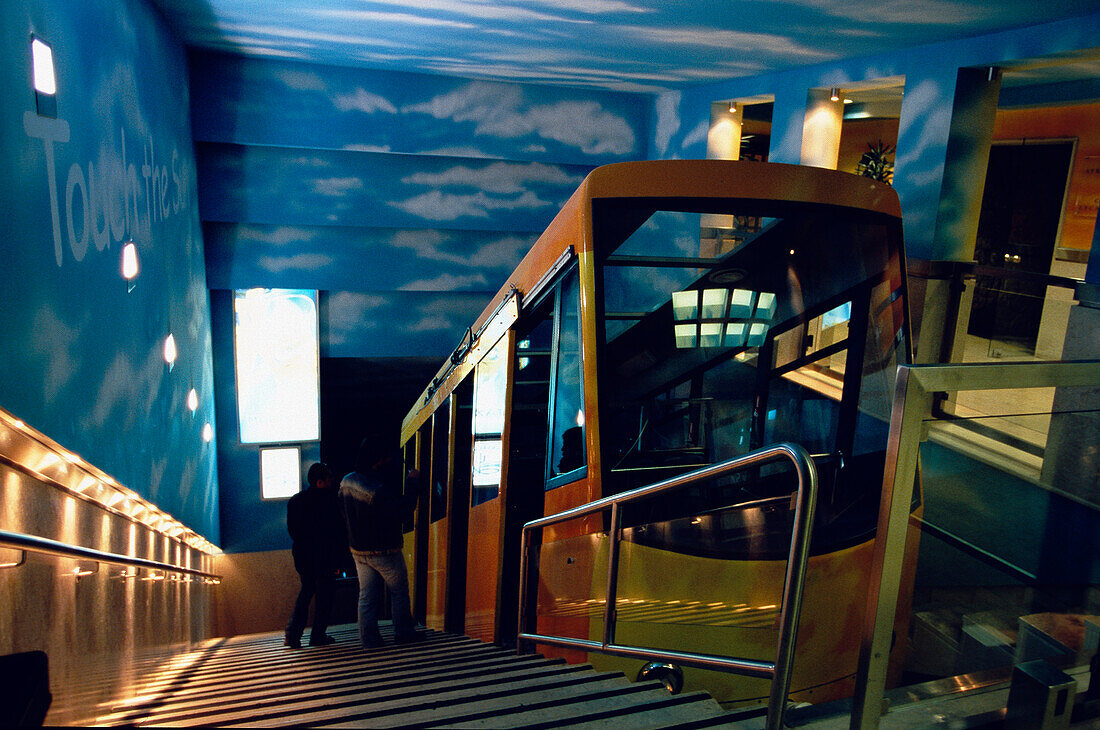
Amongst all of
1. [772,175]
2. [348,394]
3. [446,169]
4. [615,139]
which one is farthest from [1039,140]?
[348,394]

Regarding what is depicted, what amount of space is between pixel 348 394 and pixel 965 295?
7997 mm

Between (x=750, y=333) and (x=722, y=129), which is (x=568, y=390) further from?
(x=722, y=129)

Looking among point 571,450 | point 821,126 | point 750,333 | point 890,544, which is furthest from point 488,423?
point 821,126

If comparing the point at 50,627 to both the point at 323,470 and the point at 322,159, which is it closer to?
the point at 323,470

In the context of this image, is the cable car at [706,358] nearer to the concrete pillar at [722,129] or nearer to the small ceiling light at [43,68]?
the small ceiling light at [43,68]

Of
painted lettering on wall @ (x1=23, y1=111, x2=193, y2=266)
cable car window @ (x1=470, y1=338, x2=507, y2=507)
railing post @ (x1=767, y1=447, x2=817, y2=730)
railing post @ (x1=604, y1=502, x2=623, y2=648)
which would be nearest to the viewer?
railing post @ (x1=767, y1=447, x2=817, y2=730)

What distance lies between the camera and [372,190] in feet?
31.1

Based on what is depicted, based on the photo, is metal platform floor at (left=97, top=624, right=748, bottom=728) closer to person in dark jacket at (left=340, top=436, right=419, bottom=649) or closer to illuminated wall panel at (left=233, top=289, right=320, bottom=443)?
person in dark jacket at (left=340, top=436, right=419, bottom=649)

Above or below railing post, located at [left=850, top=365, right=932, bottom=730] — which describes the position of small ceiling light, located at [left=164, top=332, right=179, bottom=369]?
below

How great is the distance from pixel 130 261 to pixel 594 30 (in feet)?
13.8

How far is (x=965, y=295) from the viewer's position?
19.2ft

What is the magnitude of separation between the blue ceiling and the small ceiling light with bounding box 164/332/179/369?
2.86 metres

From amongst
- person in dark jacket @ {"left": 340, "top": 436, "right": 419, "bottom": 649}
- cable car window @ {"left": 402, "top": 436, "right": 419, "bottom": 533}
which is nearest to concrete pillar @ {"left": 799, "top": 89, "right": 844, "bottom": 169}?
cable car window @ {"left": 402, "top": 436, "right": 419, "bottom": 533}

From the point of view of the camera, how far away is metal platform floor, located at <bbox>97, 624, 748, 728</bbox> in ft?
6.55
